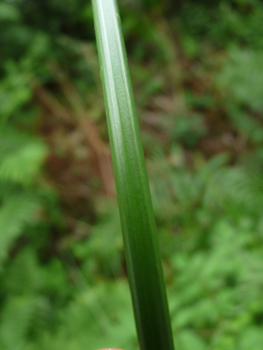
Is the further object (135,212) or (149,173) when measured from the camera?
(149,173)

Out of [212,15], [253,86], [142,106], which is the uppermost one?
[212,15]

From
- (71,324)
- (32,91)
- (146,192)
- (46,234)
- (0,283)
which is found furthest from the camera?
(32,91)

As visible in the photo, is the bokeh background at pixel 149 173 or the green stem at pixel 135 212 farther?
the bokeh background at pixel 149 173

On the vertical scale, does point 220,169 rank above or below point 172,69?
below

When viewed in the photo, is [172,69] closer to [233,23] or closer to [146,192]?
[233,23]

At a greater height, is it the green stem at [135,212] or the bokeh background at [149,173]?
the bokeh background at [149,173]

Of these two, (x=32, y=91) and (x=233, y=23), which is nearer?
(x=233, y=23)

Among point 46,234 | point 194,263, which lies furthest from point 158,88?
point 194,263
